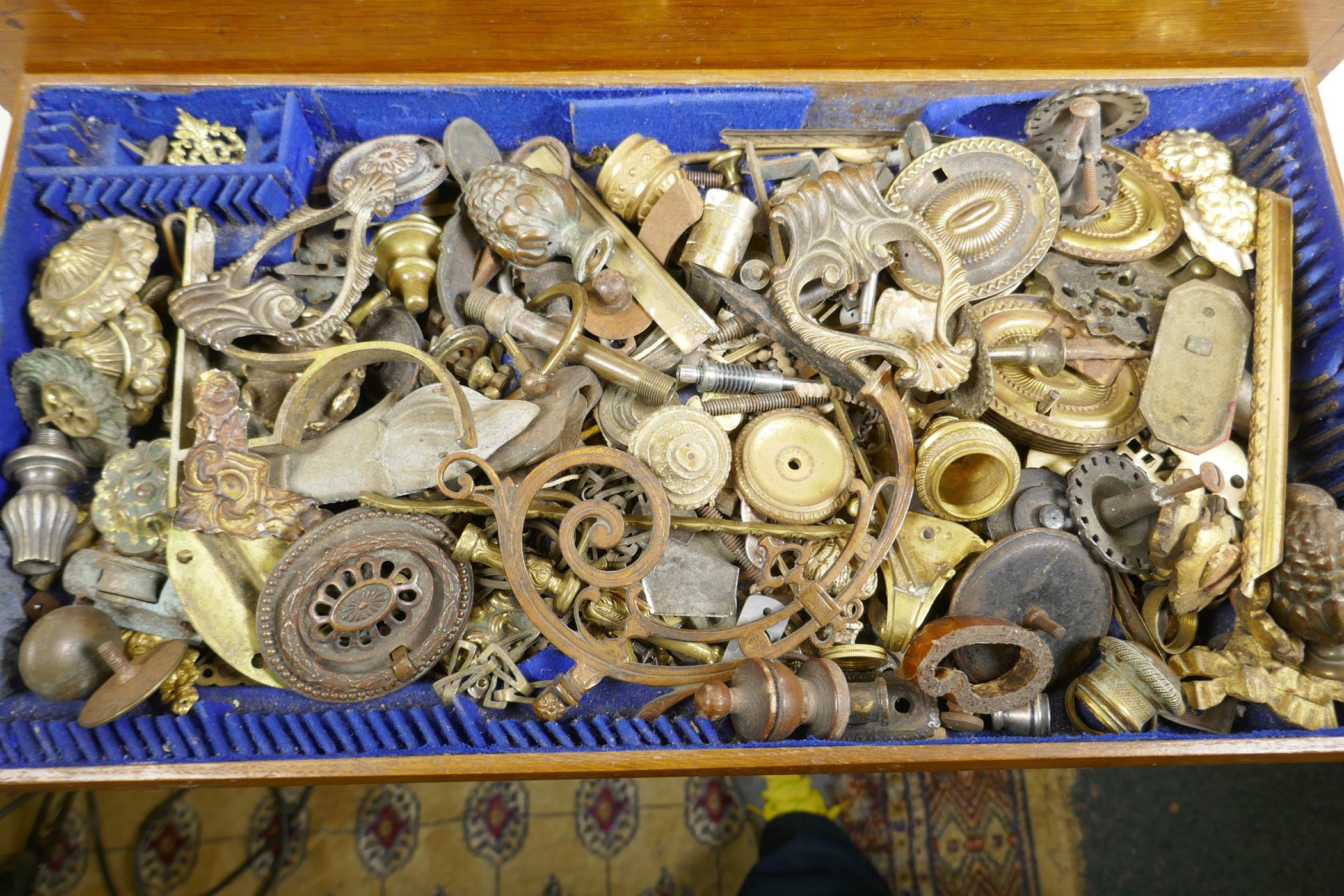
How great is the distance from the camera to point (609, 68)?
2293mm

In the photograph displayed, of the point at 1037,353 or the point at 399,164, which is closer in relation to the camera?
the point at 1037,353

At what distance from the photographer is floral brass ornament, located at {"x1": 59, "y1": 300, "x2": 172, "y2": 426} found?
6.52ft

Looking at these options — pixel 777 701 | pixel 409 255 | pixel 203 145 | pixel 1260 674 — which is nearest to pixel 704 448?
pixel 777 701

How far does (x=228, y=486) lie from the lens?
1.87 m

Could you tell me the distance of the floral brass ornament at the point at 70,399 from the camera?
1918mm

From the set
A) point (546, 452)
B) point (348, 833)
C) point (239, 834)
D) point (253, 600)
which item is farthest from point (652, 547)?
point (239, 834)

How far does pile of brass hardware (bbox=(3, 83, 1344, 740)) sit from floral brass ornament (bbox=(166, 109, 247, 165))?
0.08ft

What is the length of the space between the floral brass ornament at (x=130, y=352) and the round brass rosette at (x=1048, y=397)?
2079 millimetres

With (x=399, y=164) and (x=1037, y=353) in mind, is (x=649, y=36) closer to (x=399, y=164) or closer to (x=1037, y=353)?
(x=399, y=164)

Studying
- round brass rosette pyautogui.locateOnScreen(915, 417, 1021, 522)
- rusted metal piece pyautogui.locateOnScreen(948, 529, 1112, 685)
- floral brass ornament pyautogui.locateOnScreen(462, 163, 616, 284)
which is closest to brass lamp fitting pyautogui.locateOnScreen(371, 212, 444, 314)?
floral brass ornament pyautogui.locateOnScreen(462, 163, 616, 284)

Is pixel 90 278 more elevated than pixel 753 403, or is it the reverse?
pixel 90 278

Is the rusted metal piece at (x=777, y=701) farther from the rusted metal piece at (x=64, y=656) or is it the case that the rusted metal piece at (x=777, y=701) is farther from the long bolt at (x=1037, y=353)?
the rusted metal piece at (x=64, y=656)

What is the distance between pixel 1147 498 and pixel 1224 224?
33.9 inches

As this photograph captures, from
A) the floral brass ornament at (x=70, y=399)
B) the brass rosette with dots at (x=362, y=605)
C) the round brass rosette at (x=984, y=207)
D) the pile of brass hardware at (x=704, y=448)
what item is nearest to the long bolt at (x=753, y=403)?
the pile of brass hardware at (x=704, y=448)
